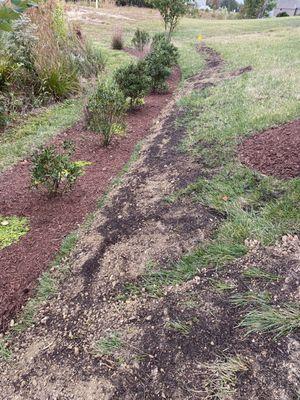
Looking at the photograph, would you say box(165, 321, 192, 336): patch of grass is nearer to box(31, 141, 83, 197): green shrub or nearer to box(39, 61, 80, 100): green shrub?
box(31, 141, 83, 197): green shrub

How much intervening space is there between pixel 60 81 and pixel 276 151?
476cm

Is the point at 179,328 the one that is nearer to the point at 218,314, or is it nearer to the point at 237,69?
the point at 218,314

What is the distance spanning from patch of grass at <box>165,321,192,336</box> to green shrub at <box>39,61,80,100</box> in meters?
5.54

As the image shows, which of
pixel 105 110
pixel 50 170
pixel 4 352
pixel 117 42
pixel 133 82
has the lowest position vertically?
pixel 4 352

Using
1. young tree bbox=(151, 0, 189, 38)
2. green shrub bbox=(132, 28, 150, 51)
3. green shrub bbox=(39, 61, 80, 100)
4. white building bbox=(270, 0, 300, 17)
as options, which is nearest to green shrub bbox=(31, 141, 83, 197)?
green shrub bbox=(39, 61, 80, 100)

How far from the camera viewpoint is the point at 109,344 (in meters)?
2.16

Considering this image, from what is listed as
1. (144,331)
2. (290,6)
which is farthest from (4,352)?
(290,6)

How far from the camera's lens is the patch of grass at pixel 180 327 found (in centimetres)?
212

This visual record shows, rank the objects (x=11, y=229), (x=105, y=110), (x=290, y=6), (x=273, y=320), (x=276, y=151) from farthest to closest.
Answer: (x=290, y=6) < (x=105, y=110) < (x=276, y=151) < (x=11, y=229) < (x=273, y=320)

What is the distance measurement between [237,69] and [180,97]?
2.56 meters

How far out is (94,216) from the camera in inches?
134

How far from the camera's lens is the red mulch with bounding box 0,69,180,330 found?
269 centimetres

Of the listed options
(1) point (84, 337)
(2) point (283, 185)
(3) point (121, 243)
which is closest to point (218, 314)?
(1) point (84, 337)

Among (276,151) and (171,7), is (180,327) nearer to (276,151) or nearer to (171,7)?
(276,151)
